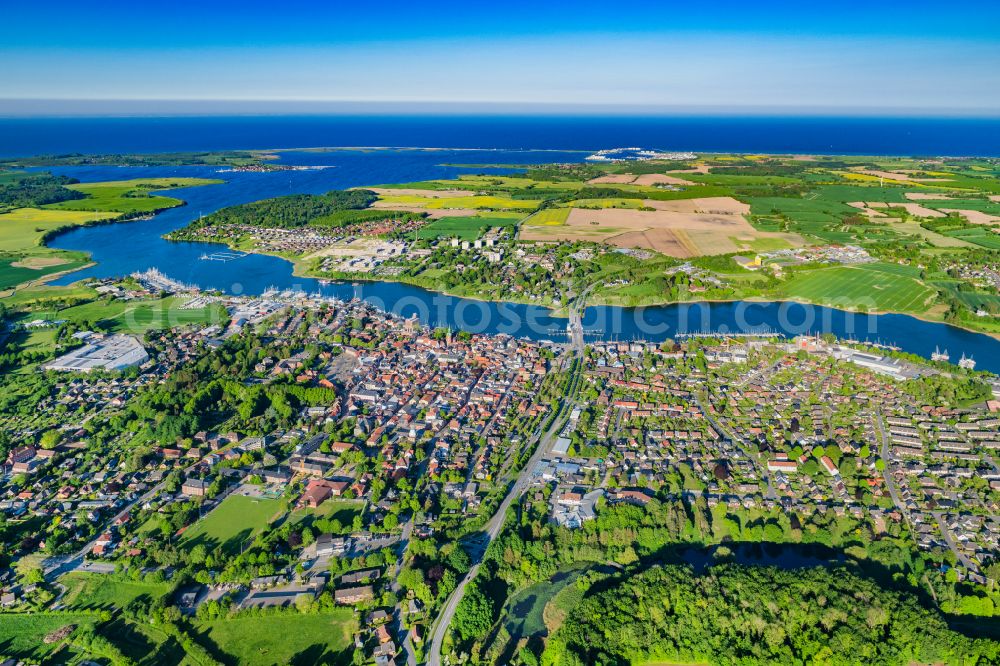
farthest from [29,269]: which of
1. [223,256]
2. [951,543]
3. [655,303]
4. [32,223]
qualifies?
[951,543]

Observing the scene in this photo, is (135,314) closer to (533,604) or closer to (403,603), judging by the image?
(403,603)

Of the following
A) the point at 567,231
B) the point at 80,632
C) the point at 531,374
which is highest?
the point at 567,231

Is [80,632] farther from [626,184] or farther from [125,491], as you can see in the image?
[626,184]

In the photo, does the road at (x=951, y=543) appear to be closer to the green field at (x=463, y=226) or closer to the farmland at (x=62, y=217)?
the green field at (x=463, y=226)

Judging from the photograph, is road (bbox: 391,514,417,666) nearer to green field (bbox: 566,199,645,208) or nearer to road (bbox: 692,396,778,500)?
road (bbox: 692,396,778,500)

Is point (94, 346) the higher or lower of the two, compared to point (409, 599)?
higher

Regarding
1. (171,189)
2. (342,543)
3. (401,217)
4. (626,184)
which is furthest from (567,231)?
(171,189)

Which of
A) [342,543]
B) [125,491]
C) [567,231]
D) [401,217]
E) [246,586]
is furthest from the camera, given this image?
[401,217]
